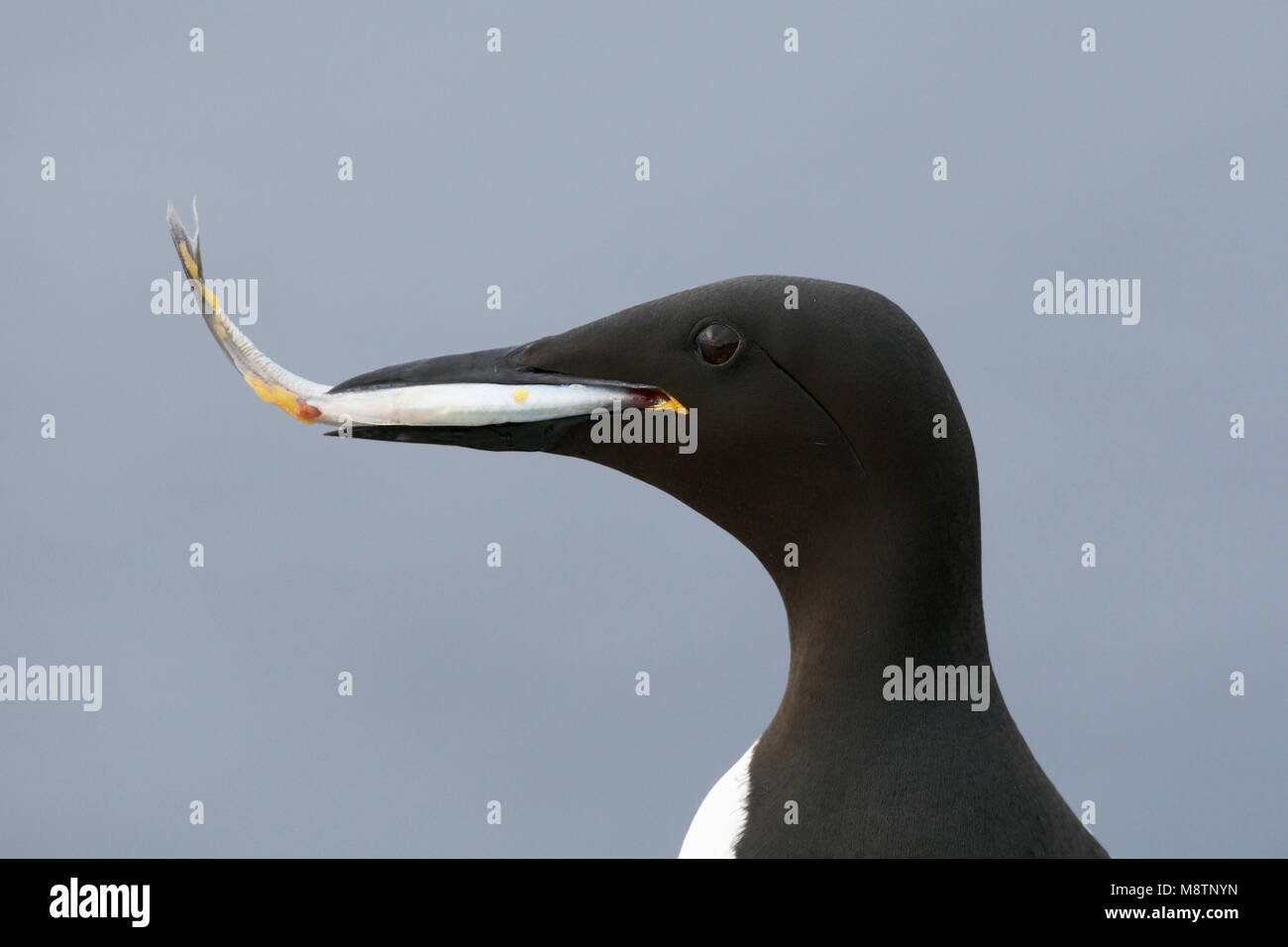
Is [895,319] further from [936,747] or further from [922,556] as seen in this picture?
[936,747]

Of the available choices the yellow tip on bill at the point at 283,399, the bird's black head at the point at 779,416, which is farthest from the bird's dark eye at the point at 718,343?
the yellow tip on bill at the point at 283,399

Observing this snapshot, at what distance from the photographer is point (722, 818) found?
5469 millimetres

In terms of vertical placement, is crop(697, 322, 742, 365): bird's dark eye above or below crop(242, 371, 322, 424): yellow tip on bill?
above

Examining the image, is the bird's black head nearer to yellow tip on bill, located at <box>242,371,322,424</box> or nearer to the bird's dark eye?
the bird's dark eye

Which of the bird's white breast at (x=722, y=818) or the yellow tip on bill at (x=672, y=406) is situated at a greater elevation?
the yellow tip on bill at (x=672, y=406)

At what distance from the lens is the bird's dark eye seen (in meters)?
5.48

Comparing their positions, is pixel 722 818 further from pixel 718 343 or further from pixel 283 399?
pixel 283 399

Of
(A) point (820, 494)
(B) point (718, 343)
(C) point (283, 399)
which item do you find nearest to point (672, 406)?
(B) point (718, 343)

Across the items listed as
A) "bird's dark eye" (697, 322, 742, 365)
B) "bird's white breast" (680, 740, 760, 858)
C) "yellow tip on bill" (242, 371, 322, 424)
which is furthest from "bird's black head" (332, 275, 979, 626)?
"bird's white breast" (680, 740, 760, 858)

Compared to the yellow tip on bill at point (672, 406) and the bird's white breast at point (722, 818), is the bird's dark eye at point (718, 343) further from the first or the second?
the bird's white breast at point (722, 818)

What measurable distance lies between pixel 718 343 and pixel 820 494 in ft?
1.71

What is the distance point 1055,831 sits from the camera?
5.38 meters

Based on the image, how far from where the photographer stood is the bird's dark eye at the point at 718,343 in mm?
5484
